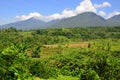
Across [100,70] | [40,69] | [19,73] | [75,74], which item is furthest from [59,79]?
[19,73]

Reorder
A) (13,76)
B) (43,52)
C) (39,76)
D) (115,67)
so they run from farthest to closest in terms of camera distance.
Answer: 1. (43,52)
2. (115,67)
3. (39,76)
4. (13,76)

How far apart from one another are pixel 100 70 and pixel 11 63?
43.2 metres

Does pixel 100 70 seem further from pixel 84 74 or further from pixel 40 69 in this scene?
pixel 40 69

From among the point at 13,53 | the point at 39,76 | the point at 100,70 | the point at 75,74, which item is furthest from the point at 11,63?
the point at 75,74

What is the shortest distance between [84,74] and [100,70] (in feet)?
26.7

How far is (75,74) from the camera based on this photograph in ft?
307

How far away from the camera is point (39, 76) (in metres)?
69.6

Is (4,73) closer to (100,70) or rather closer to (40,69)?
(40,69)

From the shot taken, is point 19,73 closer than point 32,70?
Yes

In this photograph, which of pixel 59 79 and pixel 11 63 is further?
pixel 59 79

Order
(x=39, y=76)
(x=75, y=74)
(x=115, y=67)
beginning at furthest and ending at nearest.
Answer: (x=75, y=74) < (x=115, y=67) < (x=39, y=76)

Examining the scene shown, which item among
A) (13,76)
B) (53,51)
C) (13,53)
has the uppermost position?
(13,53)

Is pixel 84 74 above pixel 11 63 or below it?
below

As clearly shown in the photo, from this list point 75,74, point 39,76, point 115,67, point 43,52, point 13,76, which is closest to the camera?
point 13,76
